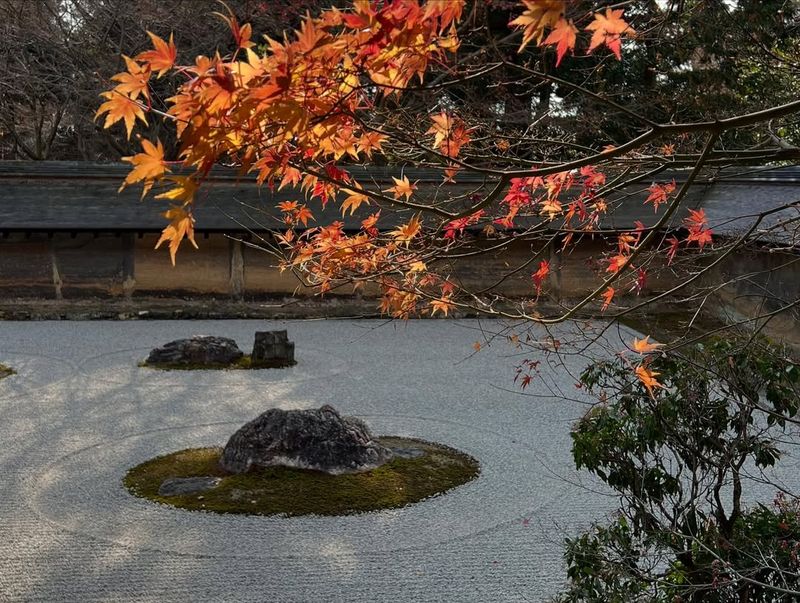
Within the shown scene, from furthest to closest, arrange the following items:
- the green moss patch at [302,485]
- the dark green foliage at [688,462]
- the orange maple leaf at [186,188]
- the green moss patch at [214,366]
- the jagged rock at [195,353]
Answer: the jagged rock at [195,353] → the green moss patch at [214,366] → the green moss patch at [302,485] → the dark green foliage at [688,462] → the orange maple leaf at [186,188]

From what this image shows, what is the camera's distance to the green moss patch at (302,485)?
4578 mm

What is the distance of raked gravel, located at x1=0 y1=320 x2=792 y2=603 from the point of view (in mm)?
3697

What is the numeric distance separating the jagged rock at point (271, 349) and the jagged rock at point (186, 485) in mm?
3693

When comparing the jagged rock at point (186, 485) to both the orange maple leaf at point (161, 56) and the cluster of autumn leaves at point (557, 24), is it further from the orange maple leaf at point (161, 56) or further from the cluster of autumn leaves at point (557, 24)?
the cluster of autumn leaves at point (557, 24)

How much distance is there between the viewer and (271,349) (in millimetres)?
8664

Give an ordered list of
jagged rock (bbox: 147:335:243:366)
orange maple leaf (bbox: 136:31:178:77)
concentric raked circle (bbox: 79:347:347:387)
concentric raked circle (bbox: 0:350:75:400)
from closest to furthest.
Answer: orange maple leaf (bbox: 136:31:178:77) < concentric raked circle (bbox: 0:350:75:400) < concentric raked circle (bbox: 79:347:347:387) < jagged rock (bbox: 147:335:243:366)

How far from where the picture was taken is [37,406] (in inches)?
269

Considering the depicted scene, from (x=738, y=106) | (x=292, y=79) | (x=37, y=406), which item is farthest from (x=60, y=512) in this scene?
(x=738, y=106)

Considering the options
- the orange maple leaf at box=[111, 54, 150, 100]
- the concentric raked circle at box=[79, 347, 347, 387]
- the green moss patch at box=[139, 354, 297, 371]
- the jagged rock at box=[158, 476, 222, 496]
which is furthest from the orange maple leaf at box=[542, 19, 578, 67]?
the green moss patch at box=[139, 354, 297, 371]

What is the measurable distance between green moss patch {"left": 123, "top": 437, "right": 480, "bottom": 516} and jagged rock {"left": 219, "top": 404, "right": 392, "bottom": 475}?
6cm

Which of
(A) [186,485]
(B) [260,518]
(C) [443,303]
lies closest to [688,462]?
(C) [443,303]

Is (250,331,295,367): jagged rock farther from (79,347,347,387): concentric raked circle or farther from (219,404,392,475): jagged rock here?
(219,404,392,475): jagged rock

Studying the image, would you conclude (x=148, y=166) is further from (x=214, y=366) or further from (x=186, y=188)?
(x=214, y=366)

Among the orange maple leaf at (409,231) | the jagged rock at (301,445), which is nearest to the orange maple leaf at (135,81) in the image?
the orange maple leaf at (409,231)
